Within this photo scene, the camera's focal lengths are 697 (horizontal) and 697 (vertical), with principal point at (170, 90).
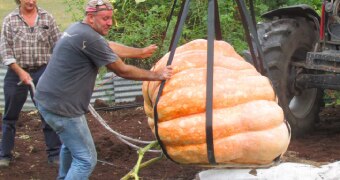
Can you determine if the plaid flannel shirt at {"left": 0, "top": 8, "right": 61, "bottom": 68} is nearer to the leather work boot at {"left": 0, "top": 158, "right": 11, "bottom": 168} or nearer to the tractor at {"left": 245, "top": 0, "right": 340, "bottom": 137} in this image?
the leather work boot at {"left": 0, "top": 158, "right": 11, "bottom": 168}

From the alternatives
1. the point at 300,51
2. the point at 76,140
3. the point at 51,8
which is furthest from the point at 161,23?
the point at 51,8

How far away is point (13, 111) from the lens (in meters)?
7.05

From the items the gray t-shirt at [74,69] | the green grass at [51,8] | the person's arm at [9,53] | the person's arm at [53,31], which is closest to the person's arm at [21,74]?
the person's arm at [9,53]

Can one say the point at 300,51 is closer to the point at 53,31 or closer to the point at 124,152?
the point at 124,152

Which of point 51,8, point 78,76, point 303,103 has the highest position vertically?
point 78,76

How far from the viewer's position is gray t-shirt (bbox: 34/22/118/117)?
4980 millimetres

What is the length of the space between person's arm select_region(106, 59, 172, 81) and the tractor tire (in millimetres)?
2331

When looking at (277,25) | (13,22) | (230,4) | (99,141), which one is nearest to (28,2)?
(13,22)

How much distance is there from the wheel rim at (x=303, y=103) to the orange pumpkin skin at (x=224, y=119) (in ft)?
9.81

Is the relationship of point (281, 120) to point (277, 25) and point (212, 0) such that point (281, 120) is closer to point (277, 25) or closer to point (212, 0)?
point (212, 0)

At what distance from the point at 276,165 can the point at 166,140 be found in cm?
96

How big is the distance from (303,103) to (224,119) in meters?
3.47

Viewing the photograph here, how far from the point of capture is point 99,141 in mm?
7762

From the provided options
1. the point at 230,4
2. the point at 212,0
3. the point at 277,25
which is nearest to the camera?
the point at 212,0
